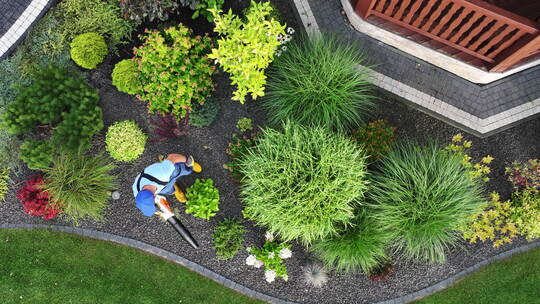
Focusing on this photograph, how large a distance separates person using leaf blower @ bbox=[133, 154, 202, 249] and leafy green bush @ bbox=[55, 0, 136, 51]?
289cm

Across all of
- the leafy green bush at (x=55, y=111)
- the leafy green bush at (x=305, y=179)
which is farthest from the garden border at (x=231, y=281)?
the leafy green bush at (x=305, y=179)

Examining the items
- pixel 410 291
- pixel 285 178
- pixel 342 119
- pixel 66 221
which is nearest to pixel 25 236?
pixel 66 221

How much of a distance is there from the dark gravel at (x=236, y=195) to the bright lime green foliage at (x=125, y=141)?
0.29 m

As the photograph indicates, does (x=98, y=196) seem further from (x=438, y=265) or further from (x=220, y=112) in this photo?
(x=438, y=265)

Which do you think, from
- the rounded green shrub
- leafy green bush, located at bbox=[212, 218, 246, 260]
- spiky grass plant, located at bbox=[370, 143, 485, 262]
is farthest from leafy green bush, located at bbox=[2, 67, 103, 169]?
spiky grass plant, located at bbox=[370, 143, 485, 262]

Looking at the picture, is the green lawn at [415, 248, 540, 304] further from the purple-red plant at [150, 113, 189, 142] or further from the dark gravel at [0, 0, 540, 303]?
the purple-red plant at [150, 113, 189, 142]

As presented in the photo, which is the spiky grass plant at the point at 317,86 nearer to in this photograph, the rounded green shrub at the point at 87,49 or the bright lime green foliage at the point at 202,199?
the bright lime green foliage at the point at 202,199

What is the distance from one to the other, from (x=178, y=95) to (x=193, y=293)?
427 centimetres

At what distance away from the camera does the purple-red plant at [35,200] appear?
23.0 ft

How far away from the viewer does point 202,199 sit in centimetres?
700

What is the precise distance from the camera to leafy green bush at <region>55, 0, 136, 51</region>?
7.05 m

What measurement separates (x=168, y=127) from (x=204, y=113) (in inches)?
31.0

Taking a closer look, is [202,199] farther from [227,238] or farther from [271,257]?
[271,257]

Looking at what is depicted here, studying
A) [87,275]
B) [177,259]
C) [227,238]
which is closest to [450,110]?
[227,238]
